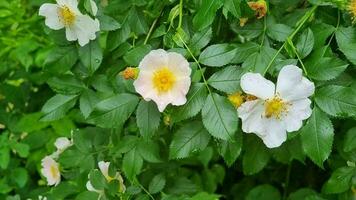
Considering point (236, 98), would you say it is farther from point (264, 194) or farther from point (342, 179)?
point (264, 194)

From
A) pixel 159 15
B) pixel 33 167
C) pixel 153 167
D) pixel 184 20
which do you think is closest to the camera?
pixel 184 20

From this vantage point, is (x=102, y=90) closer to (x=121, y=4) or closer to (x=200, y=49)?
(x=121, y=4)

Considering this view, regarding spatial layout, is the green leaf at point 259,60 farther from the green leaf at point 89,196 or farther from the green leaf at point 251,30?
the green leaf at point 89,196

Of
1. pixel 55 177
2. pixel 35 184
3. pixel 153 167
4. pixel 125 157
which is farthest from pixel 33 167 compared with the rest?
pixel 125 157

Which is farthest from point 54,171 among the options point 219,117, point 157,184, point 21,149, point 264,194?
point 219,117

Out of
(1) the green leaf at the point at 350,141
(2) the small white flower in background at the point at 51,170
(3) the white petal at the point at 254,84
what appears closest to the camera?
(3) the white petal at the point at 254,84

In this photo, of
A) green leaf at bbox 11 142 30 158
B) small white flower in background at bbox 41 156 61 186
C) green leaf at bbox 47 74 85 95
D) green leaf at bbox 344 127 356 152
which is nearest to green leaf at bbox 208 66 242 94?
green leaf at bbox 344 127 356 152

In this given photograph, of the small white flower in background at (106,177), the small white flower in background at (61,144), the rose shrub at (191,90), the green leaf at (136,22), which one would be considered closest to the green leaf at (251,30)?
the rose shrub at (191,90)
